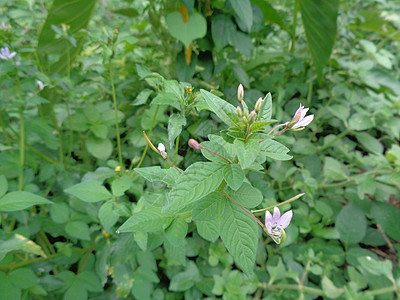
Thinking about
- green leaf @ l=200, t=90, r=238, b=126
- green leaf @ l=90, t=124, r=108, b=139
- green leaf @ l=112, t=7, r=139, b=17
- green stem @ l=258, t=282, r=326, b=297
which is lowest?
green stem @ l=258, t=282, r=326, b=297

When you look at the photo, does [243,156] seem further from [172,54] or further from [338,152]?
[338,152]

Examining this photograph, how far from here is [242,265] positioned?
16.6 inches

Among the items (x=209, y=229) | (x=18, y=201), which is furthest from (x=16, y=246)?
(x=209, y=229)

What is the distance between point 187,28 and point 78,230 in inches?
35.4

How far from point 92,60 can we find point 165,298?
38.3 inches

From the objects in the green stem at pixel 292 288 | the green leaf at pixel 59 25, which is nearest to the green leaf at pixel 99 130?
the green leaf at pixel 59 25

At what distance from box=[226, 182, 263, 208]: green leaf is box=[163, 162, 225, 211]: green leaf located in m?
0.08

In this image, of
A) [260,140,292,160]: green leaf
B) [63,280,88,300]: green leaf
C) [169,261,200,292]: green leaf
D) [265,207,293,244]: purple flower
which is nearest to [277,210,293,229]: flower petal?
[265,207,293,244]: purple flower

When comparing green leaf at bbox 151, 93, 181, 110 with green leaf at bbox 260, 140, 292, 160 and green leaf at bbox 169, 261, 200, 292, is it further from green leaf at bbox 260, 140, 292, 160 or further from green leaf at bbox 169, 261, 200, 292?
green leaf at bbox 169, 261, 200, 292

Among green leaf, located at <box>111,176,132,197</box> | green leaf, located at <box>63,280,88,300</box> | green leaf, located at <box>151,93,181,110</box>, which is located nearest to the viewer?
green leaf, located at <box>151,93,181,110</box>

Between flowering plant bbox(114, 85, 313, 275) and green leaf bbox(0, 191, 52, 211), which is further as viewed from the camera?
green leaf bbox(0, 191, 52, 211)

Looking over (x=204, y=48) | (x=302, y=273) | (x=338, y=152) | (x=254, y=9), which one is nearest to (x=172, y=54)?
(x=204, y=48)

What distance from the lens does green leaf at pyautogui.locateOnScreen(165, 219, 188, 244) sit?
52 cm

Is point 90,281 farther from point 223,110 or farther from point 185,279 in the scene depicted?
point 223,110
